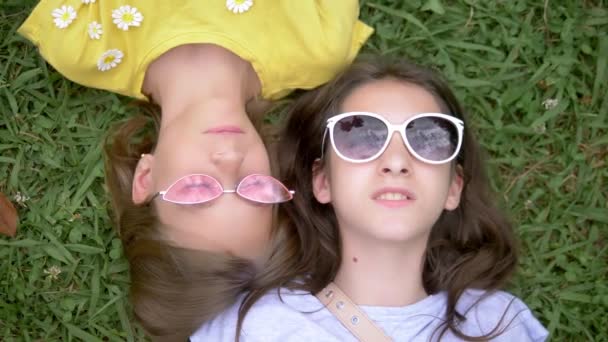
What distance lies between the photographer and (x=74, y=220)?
12.9 feet

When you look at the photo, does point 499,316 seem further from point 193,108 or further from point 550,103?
point 193,108

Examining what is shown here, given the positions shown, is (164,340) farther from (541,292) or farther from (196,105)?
(541,292)

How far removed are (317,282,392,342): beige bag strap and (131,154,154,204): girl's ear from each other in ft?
3.10

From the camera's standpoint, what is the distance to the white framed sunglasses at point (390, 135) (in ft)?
10.2

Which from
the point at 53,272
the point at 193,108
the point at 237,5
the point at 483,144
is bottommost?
the point at 53,272

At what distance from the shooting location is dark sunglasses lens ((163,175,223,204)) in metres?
3.17

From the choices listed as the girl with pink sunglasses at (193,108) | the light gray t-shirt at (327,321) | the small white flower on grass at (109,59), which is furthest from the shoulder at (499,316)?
the small white flower on grass at (109,59)

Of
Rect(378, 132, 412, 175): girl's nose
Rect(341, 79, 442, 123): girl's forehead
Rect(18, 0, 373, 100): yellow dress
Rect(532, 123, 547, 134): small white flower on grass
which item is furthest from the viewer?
Rect(532, 123, 547, 134): small white flower on grass

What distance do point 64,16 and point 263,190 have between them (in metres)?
1.32

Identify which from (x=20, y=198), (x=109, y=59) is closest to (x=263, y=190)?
(x=109, y=59)

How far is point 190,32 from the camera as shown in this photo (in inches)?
138

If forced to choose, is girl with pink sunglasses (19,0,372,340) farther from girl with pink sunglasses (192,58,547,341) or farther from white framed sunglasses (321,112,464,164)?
white framed sunglasses (321,112,464,164)

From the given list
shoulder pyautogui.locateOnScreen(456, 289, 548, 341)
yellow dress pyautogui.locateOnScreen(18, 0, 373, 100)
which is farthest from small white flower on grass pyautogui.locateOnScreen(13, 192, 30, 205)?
shoulder pyautogui.locateOnScreen(456, 289, 548, 341)

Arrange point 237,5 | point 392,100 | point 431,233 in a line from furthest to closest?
point 431,233
point 237,5
point 392,100
